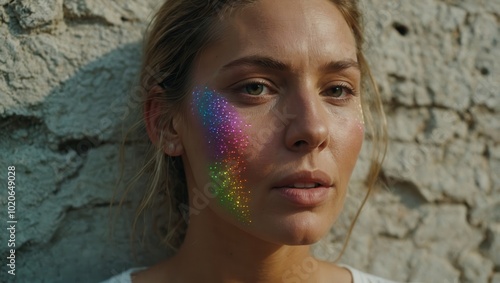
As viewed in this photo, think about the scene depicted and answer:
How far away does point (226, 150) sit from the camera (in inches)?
55.4

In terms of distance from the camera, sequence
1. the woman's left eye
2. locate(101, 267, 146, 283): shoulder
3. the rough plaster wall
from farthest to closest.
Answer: the rough plaster wall < locate(101, 267, 146, 283): shoulder < the woman's left eye

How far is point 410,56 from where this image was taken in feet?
6.34

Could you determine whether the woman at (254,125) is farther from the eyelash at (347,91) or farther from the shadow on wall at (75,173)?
the shadow on wall at (75,173)

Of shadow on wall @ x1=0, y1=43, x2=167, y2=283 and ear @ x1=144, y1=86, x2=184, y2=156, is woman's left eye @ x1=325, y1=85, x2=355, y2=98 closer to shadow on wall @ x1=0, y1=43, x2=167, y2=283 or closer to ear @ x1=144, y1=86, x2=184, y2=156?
ear @ x1=144, y1=86, x2=184, y2=156

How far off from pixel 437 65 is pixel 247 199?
903 millimetres

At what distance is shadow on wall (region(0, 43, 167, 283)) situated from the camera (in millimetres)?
1690

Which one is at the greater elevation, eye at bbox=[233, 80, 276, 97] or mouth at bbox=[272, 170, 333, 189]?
eye at bbox=[233, 80, 276, 97]

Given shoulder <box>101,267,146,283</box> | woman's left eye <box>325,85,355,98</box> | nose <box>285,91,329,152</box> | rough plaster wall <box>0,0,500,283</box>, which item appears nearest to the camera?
nose <box>285,91,329,152</box>

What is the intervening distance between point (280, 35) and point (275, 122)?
21 centimetres

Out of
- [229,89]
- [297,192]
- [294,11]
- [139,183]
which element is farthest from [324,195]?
[139,183]

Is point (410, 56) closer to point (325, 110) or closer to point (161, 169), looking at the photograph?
A: point (325, 110)

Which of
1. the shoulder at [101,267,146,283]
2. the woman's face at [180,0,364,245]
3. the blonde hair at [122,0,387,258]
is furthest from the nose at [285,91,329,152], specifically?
the shoulder at [101,267,146,283]

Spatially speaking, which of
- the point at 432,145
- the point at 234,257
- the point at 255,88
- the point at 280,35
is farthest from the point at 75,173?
the point at 432,145

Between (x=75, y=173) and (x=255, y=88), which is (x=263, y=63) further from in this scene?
(x=75, y=173)
